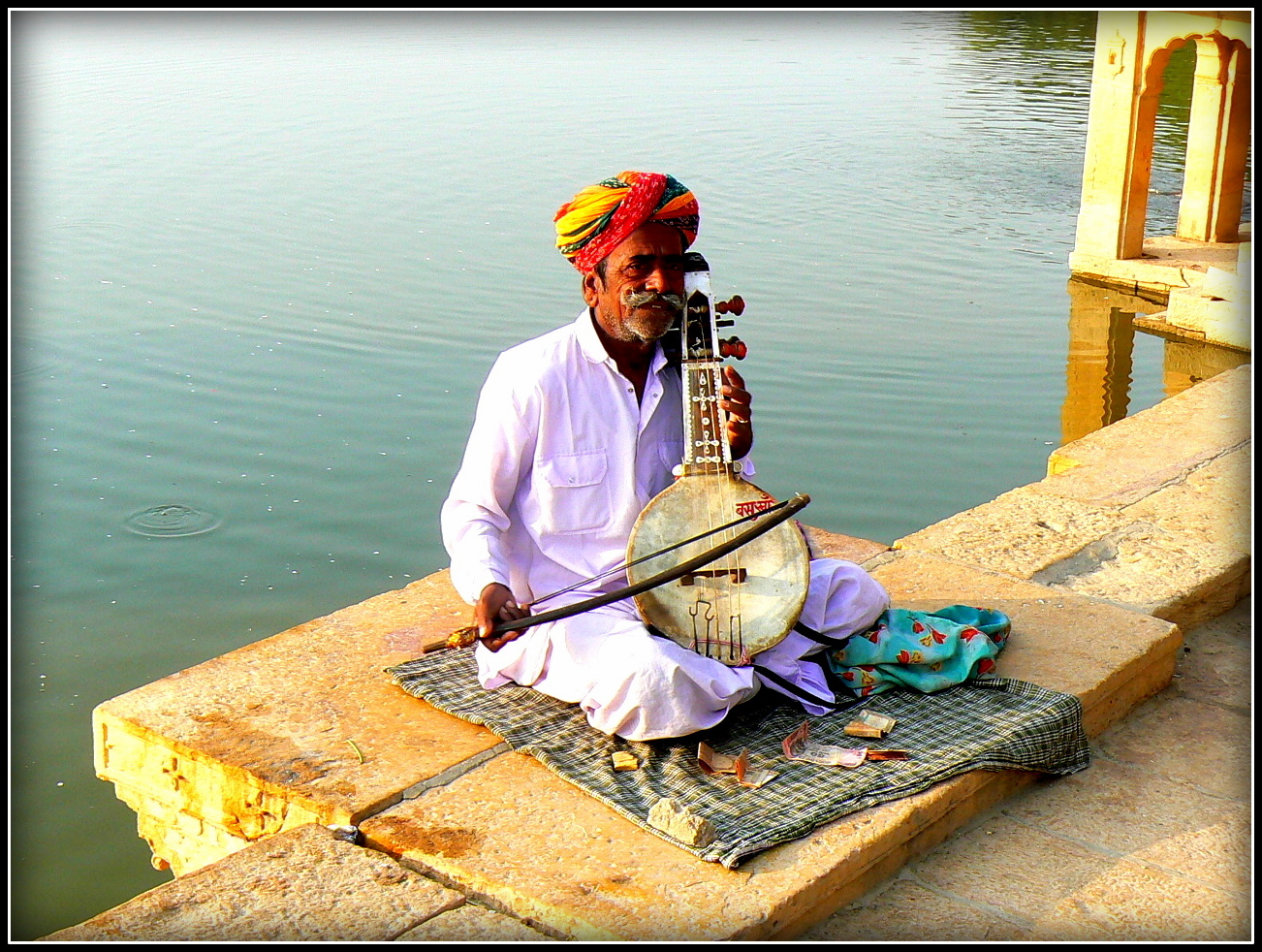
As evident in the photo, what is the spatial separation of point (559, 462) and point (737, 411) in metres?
0.41

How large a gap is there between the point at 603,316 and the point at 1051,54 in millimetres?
21413

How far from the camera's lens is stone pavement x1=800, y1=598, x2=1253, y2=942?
2.59 m

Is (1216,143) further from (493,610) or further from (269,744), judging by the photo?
(269,744)

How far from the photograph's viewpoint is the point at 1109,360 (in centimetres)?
903

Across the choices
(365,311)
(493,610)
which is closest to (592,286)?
(493,610)

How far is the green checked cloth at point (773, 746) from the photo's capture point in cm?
270

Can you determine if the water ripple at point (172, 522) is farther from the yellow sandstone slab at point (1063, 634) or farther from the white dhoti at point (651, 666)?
the yellow sandstone slab at point (1063, 634)

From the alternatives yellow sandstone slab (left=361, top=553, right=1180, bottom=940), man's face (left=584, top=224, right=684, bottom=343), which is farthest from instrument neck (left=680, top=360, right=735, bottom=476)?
yellow sandstone slab (left=361, top=553, right=1180, bottom=940)

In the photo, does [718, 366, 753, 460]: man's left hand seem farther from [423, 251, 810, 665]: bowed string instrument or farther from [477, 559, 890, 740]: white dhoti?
[477, 559, 890, 740]: white dhoti

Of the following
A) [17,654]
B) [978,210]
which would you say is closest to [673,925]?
[17,654]

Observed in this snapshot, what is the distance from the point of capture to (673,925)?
2396 mm

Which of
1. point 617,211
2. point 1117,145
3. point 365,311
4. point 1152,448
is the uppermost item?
point 617,211

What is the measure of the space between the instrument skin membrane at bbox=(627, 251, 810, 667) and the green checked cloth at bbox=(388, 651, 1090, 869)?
0.66ft

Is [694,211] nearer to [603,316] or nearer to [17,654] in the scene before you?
[603,316]
